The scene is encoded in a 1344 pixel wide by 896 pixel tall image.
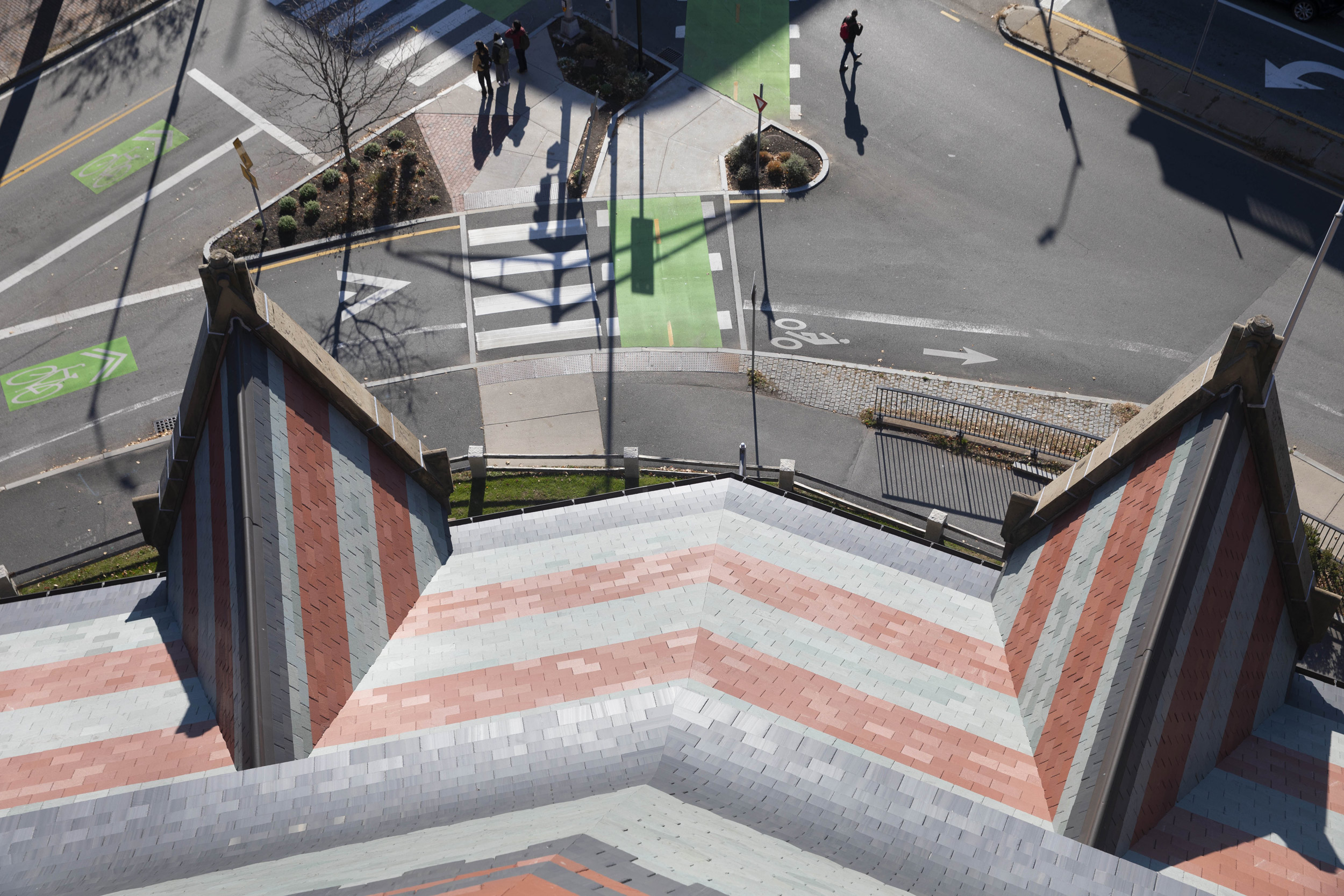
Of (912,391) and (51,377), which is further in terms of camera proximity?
(51,377)

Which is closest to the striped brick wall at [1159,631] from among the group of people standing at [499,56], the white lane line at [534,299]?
the white lane line at [534,299]

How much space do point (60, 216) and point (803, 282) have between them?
24.4 metres

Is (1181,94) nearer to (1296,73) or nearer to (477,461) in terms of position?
(1296,73)

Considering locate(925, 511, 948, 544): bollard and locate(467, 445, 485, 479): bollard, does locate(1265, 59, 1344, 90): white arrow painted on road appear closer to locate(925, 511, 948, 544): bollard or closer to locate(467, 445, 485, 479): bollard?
locate(925, 511, 948, 544): bollard

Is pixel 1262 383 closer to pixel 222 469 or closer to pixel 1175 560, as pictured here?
pixel 1175 560

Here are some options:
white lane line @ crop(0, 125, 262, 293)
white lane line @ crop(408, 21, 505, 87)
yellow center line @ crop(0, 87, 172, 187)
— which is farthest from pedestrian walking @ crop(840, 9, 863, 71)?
yellow center line @ crop(0, 87, 172, 187)

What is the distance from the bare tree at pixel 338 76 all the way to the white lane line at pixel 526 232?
14.7ft

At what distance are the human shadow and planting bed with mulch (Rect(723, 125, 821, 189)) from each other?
168cm

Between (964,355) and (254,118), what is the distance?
2581 centimetres

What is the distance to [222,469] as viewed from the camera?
16219 mm

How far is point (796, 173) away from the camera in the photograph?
3350 centimetres

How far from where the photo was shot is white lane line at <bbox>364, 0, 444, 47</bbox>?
38.1m

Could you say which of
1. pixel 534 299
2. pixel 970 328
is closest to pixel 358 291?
pixel 534 299

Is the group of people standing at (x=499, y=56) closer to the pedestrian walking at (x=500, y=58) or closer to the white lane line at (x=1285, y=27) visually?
the pedestrian walking at (x=500, y=58)
